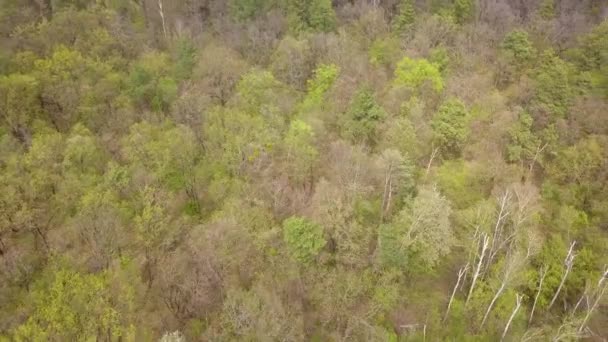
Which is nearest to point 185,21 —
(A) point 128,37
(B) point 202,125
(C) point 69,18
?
(A) point 128,37

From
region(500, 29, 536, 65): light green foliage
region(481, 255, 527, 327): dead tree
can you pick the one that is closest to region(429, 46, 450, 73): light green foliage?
region(500, 29, 536, 65): light green foliage

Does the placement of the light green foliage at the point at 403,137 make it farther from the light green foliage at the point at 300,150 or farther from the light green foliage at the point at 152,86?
the light green foliage at the point at 152,86

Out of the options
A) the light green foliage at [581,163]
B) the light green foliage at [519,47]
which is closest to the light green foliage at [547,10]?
the light green foliage at [519,47]

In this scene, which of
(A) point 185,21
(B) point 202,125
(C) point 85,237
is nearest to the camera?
(C) point 85,237

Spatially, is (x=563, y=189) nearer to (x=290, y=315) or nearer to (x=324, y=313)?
(x=324, y=313)

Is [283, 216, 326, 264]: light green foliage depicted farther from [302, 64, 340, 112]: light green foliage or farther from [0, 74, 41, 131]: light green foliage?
[0, 74, 41, 131]: light green foliage

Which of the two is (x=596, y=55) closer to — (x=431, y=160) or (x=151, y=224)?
(x=431, y=160)
